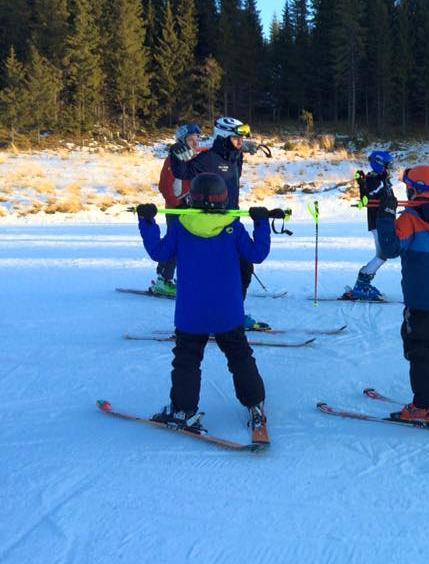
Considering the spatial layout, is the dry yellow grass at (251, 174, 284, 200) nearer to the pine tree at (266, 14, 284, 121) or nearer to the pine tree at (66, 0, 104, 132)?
the pine tree at (66, 0, 104, 132)

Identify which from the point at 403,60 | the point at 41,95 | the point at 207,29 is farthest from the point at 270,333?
the point at 207,29

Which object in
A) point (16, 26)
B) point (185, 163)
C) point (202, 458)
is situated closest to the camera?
point (202, 458)

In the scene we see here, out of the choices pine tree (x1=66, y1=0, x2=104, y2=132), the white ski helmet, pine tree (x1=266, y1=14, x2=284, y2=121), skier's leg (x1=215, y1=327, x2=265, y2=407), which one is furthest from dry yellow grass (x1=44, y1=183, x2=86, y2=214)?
pine tree (x1=266, y1=14, x2=284, y2=121)

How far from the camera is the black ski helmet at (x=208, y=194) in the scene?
329cm

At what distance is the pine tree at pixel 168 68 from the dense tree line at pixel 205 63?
9cm

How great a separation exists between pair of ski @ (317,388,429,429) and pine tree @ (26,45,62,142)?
32.9m

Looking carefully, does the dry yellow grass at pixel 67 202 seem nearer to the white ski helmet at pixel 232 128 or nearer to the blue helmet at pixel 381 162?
the blue helmet at pixel 381 162

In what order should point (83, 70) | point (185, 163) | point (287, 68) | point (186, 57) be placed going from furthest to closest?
point (287, 68), point (186, 57), point (83, 70), point (185, 163)

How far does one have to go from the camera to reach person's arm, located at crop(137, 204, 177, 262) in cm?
342

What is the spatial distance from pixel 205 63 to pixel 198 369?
42.5 metres

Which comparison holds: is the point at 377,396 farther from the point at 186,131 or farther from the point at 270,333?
the point at 186,131

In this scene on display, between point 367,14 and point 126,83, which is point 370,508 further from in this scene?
point 367,14

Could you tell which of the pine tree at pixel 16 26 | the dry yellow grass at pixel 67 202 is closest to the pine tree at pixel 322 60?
the pine tree at pixel 16 26

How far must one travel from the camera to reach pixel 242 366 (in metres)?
3.44
